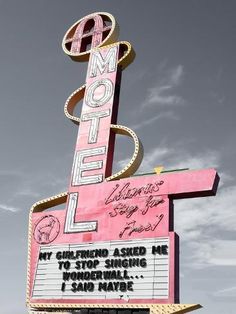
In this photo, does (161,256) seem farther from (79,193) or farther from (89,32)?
(89,32)

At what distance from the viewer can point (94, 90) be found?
2858 centimetres

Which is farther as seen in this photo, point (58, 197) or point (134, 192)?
point (58, 197)

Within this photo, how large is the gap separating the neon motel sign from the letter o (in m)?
0.08

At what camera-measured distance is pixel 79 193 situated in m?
24.8

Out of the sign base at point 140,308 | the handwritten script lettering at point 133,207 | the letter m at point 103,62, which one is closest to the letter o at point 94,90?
the letter m at point 103,62

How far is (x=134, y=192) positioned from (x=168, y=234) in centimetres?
308

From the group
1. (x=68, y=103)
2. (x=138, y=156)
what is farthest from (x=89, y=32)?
(x=138, y=156)

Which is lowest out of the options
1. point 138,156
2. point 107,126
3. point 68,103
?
point 138,156

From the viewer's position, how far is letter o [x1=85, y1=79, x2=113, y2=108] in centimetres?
2766

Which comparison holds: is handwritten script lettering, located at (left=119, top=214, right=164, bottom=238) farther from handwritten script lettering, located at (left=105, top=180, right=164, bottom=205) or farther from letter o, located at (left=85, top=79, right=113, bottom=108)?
letter o, located at (left=85, top=79, right=113, bottom=108)

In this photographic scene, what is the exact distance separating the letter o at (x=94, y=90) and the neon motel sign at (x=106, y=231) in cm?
8

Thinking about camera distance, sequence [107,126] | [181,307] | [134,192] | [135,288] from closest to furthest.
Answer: [181,307]
[135,288]
[134,192]
[107,126]

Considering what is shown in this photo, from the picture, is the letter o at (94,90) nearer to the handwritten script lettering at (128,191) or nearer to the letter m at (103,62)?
the letter m at (103,62)

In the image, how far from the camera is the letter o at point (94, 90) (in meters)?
27.7
